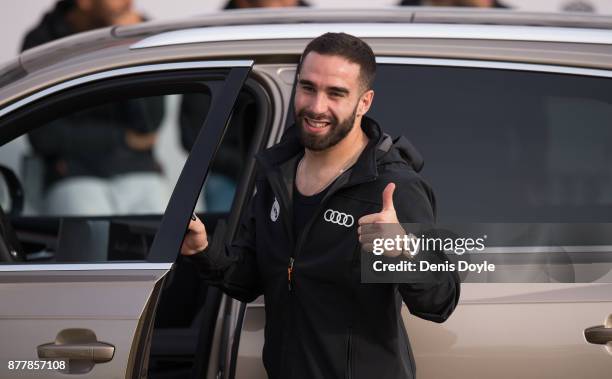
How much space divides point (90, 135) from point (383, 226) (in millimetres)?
4869

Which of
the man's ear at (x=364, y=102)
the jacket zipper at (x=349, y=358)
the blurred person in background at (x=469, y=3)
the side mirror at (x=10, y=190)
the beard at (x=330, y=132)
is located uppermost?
the blurred person in background at (x=469, y=3)

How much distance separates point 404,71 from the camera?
285 centimetres

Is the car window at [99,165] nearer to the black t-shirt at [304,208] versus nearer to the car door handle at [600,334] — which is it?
the black t-shirt at [304,208]

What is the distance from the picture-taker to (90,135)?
22.2 feet

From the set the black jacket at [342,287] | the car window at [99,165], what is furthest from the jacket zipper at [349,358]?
the car window at [99,165]

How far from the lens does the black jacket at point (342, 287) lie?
2.38 m

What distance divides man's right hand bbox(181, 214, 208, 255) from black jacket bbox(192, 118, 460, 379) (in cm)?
18

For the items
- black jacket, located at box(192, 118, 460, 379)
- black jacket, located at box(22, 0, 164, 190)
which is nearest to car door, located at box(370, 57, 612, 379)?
black jacket, located at box(192, 118, 460, 379)

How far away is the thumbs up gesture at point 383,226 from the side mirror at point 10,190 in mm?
2149

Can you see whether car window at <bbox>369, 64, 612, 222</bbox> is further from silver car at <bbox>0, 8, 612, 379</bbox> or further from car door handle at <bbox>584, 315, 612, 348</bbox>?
car door handle at <bbox>584, 315, 612, 348</bbox>

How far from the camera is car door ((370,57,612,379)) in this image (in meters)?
2.61

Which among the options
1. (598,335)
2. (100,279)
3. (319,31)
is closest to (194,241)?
(100,279)

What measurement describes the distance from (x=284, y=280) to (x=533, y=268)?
677 mm

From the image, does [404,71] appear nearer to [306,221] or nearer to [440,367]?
[306,221]
